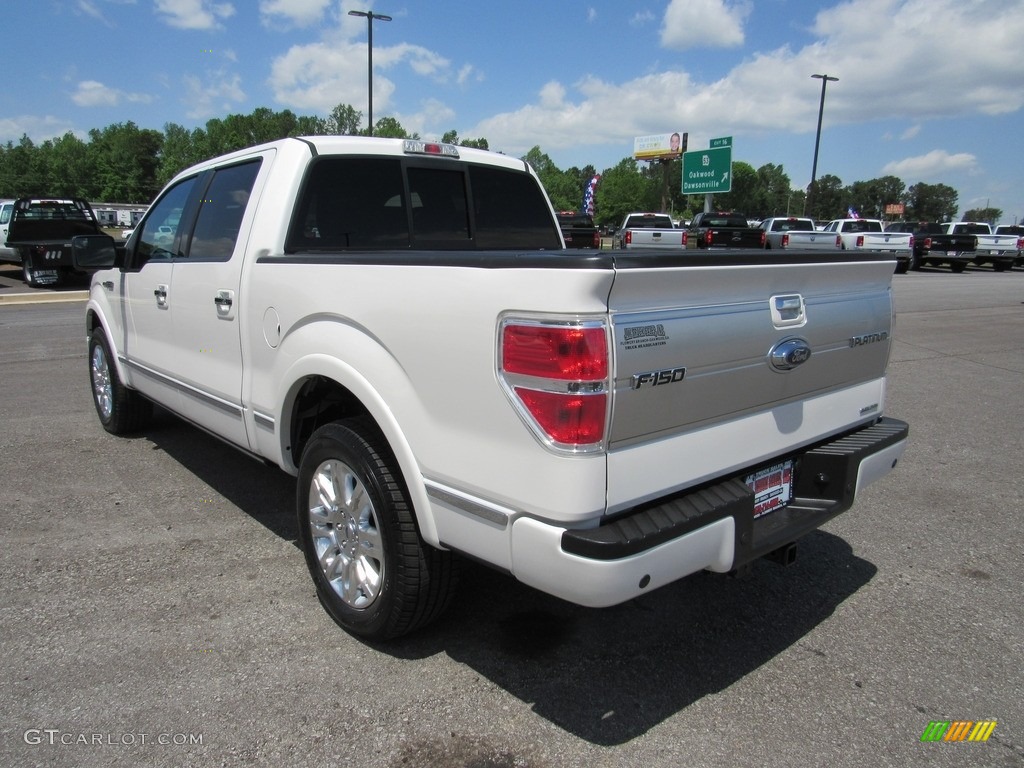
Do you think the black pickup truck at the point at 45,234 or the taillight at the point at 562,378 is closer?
the taillight at the point at 562,378

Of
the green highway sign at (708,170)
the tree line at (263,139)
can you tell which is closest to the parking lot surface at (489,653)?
the green highway sign at (708,170)

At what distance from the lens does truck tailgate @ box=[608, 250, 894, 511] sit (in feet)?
7.06

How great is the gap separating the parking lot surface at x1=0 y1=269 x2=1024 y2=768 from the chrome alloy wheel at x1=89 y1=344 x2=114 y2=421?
1.01m

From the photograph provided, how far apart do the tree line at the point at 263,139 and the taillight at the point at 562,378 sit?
91.9 metres

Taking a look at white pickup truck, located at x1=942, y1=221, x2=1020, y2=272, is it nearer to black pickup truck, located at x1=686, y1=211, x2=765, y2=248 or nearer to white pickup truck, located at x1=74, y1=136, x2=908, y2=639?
black pickup truck, located at x1=686, y1=211, x2=765, y2=248

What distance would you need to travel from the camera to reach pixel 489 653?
2.92 meters

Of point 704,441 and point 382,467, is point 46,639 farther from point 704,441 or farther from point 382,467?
point 704,441

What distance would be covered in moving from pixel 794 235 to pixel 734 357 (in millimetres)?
25378

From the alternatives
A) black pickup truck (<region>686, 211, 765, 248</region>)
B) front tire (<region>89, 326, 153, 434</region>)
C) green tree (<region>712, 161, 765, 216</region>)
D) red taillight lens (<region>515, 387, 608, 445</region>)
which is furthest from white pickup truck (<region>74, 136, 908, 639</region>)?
green tree (<region>712, 161, 765, 216</region>)

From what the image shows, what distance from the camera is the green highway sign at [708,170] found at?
40594 mm

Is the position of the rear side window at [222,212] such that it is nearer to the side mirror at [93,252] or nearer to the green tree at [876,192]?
the side mirror at [93,252]

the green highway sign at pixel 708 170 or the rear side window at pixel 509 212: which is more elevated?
the green highway sign at pixel 708 170

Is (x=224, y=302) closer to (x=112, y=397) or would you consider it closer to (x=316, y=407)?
(x=316, y=407)

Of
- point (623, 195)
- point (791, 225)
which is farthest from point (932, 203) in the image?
point (791, 225)
